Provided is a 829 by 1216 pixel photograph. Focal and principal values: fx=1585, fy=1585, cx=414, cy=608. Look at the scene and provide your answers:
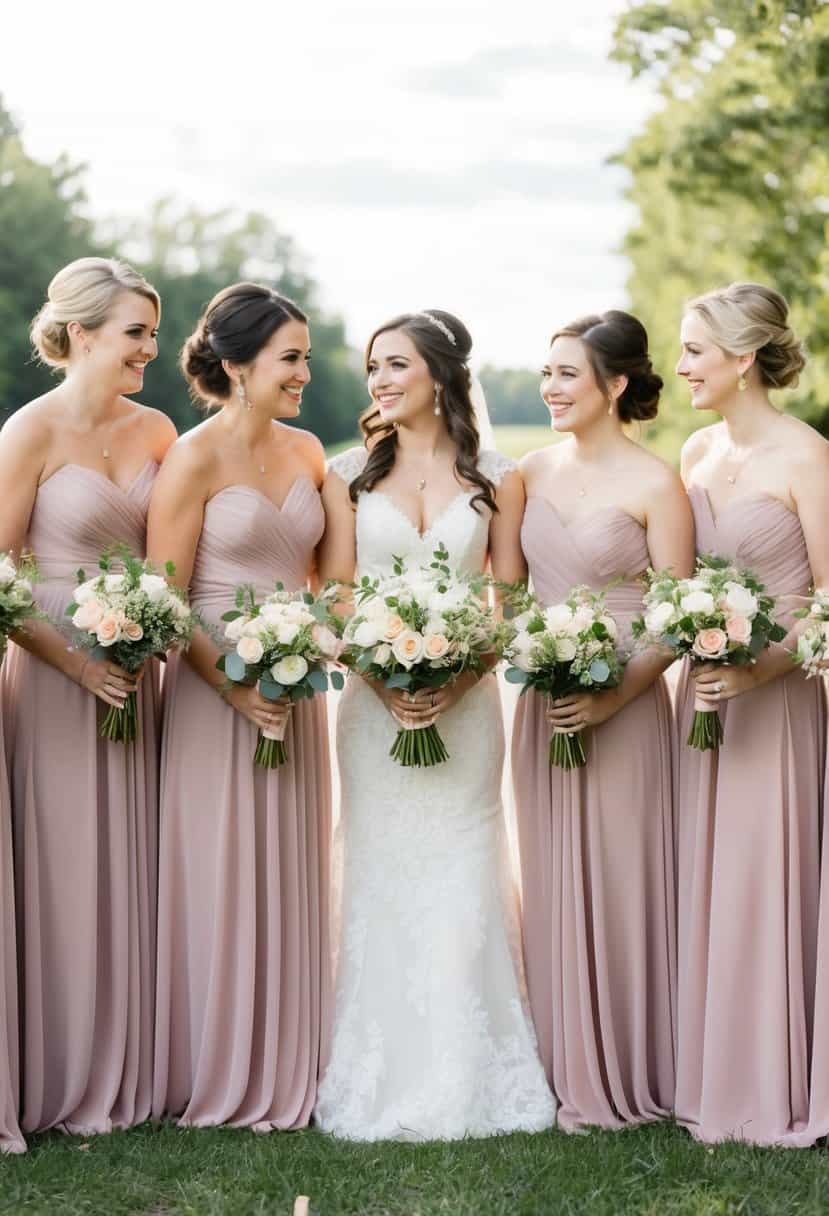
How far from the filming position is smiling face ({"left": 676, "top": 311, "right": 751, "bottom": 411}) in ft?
22.9

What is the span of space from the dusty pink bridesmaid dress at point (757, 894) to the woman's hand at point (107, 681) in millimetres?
2522

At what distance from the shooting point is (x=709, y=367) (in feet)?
23.0

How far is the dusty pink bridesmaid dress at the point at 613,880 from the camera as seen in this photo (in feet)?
23.0

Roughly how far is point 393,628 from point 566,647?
0.72 m

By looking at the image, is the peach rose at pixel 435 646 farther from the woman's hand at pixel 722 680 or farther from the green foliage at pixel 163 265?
the green foliage at pixel 163 265

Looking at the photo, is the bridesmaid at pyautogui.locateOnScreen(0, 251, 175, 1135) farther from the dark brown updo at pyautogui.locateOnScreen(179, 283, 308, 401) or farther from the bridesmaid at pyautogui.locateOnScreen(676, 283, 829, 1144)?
the bridesmaid at pyautogui.locateOnScreen(676, 283, 829, 1144)

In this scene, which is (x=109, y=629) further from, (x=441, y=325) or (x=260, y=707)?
(x=441, y=325)

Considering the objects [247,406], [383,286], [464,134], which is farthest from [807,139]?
[464,134]

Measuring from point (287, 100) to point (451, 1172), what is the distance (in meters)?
92.9

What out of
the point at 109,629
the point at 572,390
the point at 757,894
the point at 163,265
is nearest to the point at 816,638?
the point at 757,894

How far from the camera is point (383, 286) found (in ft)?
279

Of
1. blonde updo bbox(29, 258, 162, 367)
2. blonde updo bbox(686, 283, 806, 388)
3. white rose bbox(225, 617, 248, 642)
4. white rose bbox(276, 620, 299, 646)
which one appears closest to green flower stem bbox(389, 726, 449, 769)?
white rose bbox(276, 620, 299, 646)

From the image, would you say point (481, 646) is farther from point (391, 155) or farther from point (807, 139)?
point (391, 155)

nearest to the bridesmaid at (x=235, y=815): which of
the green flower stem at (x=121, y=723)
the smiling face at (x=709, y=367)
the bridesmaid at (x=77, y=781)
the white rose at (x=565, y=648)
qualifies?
the bridesmaid at (x=77, y=781)
